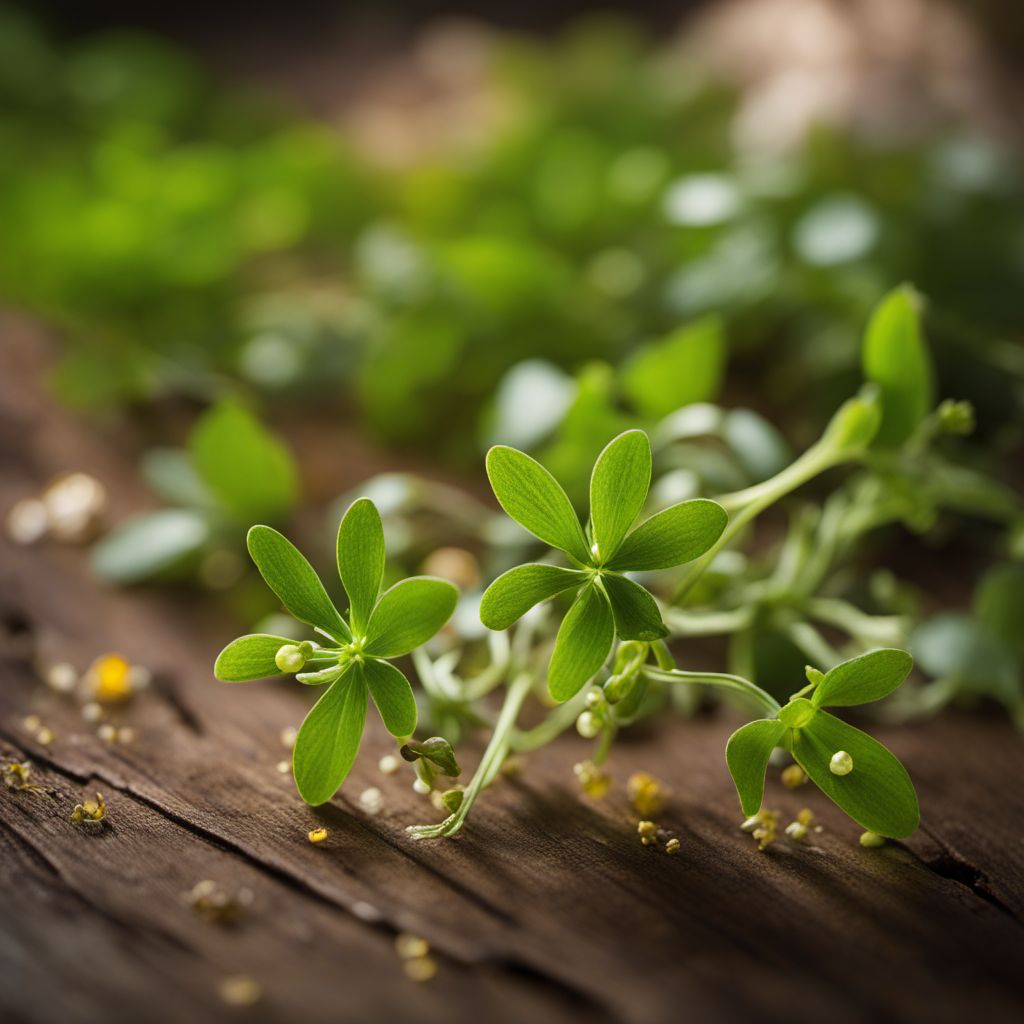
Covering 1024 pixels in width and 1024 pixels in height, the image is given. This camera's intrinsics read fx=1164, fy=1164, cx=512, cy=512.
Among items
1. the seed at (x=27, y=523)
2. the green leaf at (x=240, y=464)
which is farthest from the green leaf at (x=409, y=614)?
the seed at (x=27, y=523)

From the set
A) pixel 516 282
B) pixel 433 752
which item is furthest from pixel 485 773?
pixel 516 282

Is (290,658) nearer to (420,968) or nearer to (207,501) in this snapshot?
(420,968)

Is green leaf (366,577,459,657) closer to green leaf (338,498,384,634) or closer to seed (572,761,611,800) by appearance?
green leaf (338,498,384,634)

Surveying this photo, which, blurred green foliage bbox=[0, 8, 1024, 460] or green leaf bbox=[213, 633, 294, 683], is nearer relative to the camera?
green leaf bbox=[213, 633, 294, 683]

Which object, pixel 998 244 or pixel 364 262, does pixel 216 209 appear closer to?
pixel 364 262

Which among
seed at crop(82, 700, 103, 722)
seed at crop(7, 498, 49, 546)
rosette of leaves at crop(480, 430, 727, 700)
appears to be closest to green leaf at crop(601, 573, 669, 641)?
rosette of leaves at crop(480, 430, 727, 700)

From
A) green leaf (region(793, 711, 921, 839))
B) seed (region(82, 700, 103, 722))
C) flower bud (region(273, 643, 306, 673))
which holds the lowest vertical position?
seed (region(82, 700, 103, 722))
